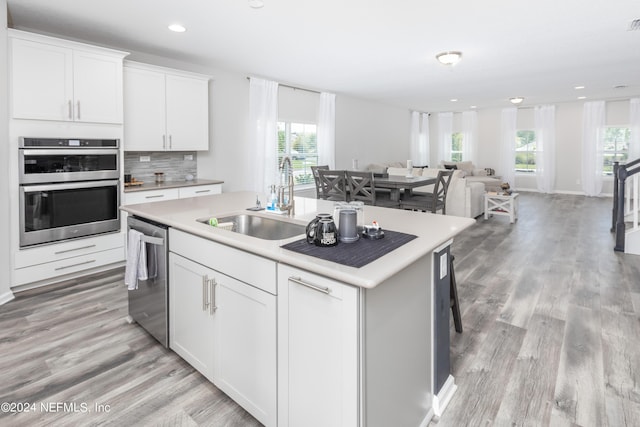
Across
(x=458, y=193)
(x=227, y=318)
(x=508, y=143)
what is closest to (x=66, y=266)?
(x=227, y=318)

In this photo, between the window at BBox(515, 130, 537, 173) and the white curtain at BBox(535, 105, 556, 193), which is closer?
the white curtain at BBox(535, 105, 556, 193)

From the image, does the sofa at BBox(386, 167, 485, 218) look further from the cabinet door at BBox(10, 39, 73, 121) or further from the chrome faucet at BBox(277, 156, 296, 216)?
the cabinet door at BBox(10, 39, 73, 121)

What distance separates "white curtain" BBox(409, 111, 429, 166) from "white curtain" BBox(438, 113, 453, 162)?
0.47 meters

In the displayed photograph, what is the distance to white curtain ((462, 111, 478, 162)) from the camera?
448 inches

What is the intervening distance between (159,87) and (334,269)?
398cm

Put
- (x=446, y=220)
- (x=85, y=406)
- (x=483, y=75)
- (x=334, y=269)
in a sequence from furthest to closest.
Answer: (x=483, y=75)
(x=446, y=220)
(x=85, y=406)
(x=334, y=269)

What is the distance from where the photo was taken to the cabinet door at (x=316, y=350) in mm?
1268

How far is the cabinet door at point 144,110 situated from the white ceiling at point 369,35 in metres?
0.42

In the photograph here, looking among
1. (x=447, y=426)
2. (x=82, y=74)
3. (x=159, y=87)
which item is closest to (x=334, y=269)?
(x=447, y=426)

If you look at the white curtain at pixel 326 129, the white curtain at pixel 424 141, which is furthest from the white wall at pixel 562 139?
the white curtain at pixel 326 129

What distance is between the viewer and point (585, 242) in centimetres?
508

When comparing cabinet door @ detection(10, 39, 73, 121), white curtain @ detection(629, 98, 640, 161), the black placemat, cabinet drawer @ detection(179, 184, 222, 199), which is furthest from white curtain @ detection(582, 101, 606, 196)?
cabinet door @ detection(10, 39, 73, 121)

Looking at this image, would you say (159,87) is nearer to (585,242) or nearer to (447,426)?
(447,426)

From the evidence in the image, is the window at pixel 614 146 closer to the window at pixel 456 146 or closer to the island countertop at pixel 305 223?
the window at pixel 456 146
